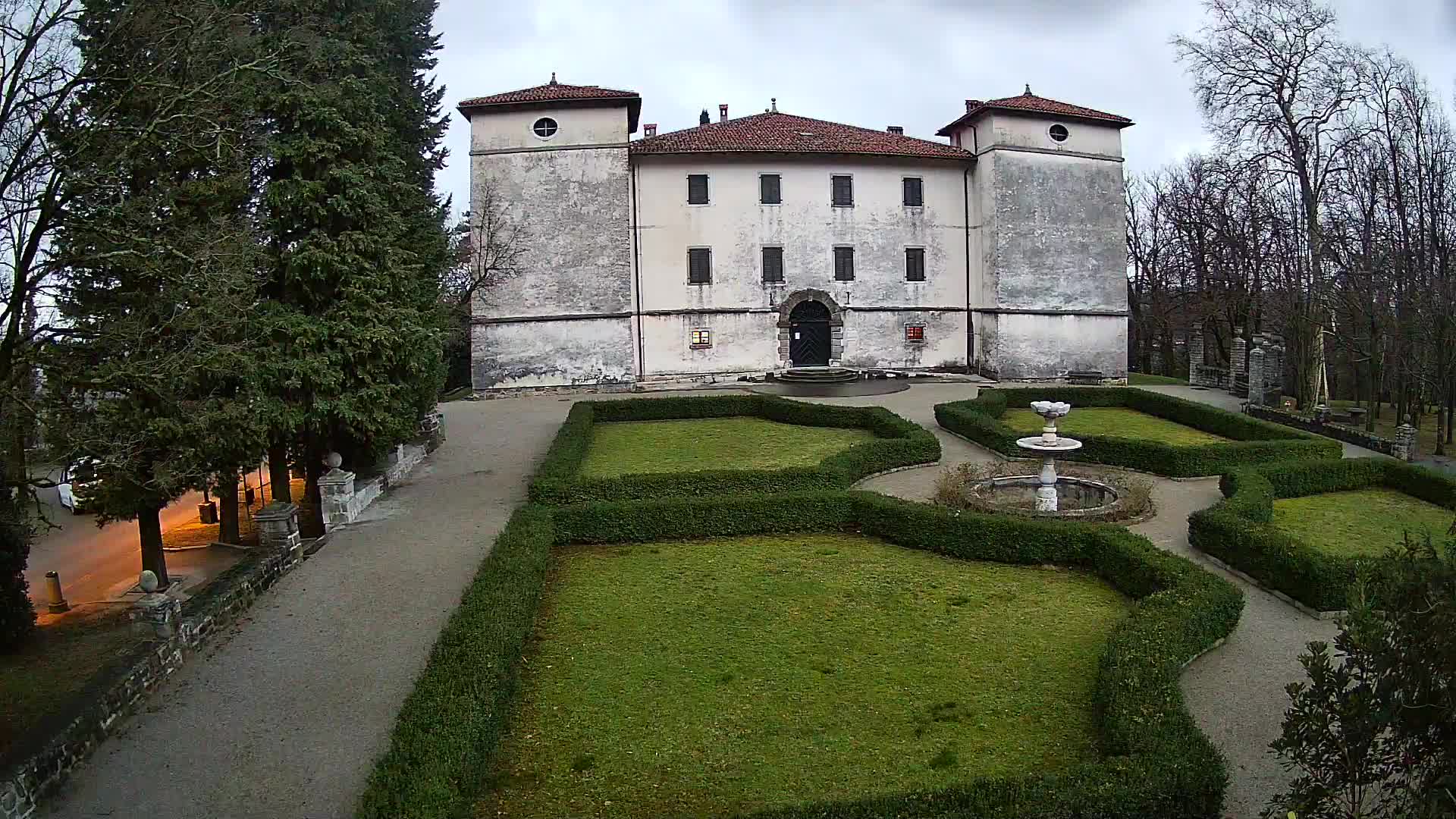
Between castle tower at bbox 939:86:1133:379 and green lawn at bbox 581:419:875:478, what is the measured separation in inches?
505

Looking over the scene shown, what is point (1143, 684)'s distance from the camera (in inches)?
290

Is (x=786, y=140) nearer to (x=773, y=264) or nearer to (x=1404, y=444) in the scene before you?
(x=773, y=264)

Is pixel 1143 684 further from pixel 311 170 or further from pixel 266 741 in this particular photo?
pixel 311 170

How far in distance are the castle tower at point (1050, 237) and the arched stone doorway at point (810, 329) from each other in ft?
18.3

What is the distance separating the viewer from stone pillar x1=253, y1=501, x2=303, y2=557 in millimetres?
13031

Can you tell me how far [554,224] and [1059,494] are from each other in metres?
20.3

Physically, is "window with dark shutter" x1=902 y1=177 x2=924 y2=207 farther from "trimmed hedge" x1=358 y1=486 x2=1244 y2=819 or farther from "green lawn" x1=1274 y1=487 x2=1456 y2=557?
"trimmed hedge" x1=358 y1=486 x2=1244 y2=819

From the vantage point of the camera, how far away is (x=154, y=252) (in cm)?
927

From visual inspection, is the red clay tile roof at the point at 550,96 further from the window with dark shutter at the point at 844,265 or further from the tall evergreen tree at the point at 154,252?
the tall evergreen tree at the point at 154,252

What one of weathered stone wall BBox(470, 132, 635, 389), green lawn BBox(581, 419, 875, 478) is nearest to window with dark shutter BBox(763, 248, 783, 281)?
weathered stone wall BBox(470, 132, 635, 389)

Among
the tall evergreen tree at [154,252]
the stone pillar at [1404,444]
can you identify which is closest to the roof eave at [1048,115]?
the stone pillar at [1404,444]

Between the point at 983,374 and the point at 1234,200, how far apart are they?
44.2 feet

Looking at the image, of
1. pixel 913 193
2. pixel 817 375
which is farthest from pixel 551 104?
pixel 913 193

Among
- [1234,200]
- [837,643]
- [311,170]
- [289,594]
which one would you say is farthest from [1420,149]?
[289,594]
